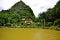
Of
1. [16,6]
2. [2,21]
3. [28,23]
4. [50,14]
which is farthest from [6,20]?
[16,6]

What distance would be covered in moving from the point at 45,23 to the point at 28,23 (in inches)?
94.2

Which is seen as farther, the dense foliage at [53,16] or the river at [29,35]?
the dense foliage at [53,16]

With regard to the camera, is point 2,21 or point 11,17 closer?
point 2,21

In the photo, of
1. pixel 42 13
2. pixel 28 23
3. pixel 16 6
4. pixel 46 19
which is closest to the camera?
pixel 46 19

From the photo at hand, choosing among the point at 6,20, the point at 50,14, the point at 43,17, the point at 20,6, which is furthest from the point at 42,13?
the point at 20,6

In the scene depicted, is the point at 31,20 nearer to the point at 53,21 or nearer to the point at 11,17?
the point at 11,17

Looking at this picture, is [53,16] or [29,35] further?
[53,16]

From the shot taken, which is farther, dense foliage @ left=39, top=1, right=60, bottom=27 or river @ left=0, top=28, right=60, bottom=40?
dense foliage @ left=39, top=1, right=60, bottom=27

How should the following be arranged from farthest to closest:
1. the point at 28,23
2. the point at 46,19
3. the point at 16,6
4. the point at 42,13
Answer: the point at 16,6 < the point at 28,23 < the point at 42,13 < the point at 46,19

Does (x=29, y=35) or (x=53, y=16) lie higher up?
(x=53, y=16)

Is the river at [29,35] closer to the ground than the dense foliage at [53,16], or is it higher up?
closer to the ground

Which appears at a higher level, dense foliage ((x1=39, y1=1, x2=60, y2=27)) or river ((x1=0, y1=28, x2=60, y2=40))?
dense foliage ((x1=39, y1=1, x2=60, y2=27))

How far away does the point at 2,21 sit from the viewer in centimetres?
1218

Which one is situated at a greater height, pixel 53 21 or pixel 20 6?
pixel 20 6
